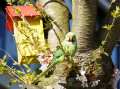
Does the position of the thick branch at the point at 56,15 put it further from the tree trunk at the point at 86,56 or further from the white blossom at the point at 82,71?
the white blossom at the point at 82,71

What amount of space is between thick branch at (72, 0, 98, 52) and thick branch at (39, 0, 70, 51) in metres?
0.17

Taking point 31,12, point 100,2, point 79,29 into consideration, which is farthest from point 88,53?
point 100,2

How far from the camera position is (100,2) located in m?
2.36

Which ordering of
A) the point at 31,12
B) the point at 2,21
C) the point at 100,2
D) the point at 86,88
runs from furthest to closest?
1. the point at 2,21
2. the point at 100,2
3. the point at 31,12
4. the point at 86,88

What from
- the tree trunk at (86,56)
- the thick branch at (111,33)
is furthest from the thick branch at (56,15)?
the thick branch at (111,33)

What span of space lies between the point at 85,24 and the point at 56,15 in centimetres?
29

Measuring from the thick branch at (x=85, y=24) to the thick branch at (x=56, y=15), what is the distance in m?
0.17

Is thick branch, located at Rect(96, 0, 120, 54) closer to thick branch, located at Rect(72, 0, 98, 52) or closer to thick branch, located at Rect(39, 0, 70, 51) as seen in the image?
thick branch, located at Rect(72, 0, 98, 52)

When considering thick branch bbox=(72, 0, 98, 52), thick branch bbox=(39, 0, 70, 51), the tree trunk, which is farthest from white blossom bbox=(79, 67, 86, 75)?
thick branch bbox=(39, 0, 70, 51)

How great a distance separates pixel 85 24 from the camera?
1.44 metres

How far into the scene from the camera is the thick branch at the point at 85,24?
143cm

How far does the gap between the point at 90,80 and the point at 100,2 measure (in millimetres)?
1191

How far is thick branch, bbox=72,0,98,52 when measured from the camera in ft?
4.71

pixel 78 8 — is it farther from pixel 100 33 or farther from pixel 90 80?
pixel 90 80
